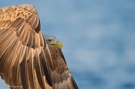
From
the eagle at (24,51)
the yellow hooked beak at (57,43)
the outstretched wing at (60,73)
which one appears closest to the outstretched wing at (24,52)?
the eagle at (24,51)

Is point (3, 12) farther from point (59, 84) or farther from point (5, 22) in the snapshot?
point (59, 84)

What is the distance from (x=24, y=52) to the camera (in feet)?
21.4

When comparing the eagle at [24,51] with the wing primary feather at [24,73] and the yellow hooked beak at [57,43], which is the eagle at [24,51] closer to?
the wing primary feather at [24,73]

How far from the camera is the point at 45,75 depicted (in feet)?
20.8

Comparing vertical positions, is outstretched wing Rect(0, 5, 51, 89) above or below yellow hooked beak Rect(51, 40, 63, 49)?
above

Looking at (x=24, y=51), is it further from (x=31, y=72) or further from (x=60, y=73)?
(x=60, y=73)

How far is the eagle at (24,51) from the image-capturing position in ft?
19.9

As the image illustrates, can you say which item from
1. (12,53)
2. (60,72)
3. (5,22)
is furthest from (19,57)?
(60,72)

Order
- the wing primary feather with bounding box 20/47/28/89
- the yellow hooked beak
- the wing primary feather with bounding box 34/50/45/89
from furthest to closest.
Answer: the yellow hooked beak
the wing primary feather with bounding box 34/50/45/89
the wing primary feather with bounding box 20/47/28/89

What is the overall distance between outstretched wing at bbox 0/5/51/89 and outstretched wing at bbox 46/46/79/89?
190 centimetres

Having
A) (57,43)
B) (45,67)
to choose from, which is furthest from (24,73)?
(57,43)

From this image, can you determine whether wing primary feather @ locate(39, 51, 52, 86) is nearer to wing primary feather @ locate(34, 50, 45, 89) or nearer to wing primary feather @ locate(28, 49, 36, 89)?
wing primary feather @ locate(34, 50, 45, 89)

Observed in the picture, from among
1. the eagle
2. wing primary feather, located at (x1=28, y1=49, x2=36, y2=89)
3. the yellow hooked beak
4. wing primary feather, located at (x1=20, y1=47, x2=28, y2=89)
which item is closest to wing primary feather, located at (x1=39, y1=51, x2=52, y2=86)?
the eagle

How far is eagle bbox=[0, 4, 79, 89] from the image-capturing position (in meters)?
6.07
